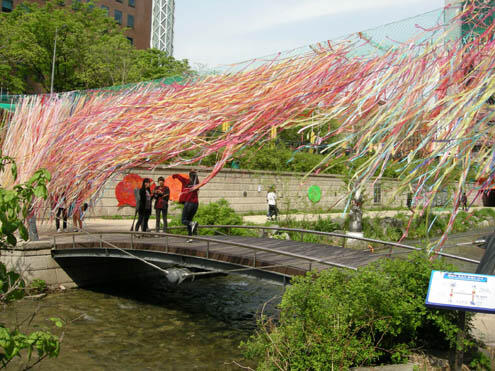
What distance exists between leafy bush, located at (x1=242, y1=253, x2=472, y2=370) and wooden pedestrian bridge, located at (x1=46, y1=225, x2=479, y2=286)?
3.47 feet

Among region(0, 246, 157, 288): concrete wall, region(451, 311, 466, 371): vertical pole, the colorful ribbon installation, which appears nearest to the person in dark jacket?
region(0, 246, 157, 288): concrete wall

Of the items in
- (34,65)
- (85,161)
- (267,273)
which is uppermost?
(34,65)

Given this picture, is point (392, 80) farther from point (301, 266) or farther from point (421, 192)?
point (301, 266)

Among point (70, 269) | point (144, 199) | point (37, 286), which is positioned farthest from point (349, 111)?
point (70, 269)

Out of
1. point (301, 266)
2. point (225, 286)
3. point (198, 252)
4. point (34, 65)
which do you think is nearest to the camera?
point (301, 266)

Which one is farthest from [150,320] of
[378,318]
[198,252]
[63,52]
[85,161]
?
[63,52]

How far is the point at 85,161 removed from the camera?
7484 millimetres

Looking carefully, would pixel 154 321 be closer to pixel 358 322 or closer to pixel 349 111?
pixel 358 322

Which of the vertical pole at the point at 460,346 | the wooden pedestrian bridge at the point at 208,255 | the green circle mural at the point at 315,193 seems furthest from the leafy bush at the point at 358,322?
the green circle mural at the point at 315,193

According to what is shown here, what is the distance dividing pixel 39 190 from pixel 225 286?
41.2 ft

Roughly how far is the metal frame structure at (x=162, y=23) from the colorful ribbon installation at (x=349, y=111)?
93.1 metres

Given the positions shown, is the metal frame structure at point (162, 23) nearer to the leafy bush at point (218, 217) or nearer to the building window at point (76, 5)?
the building window at point (76, 5)

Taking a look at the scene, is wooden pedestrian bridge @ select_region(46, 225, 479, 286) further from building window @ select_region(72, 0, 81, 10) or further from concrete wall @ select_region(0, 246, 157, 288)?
building window @ select_region(72, 0, 81, 10)

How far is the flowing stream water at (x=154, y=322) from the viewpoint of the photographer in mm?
9188
